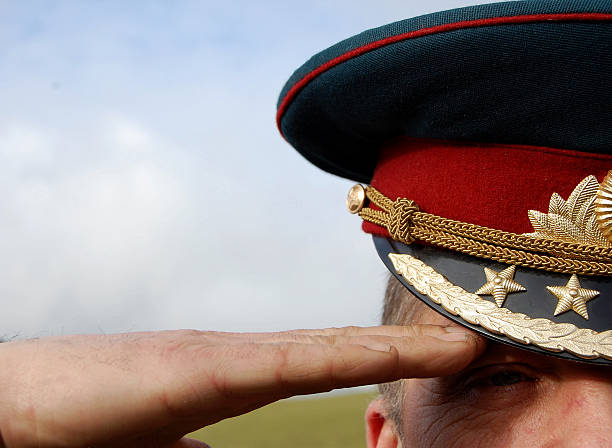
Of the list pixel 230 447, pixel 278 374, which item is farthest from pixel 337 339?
pixel 230 447

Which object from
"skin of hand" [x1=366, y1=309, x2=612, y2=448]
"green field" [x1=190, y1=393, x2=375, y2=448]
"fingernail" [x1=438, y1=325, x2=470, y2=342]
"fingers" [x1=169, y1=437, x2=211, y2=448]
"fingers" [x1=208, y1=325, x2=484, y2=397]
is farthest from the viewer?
"green field" [x1=190, y1=393, x2=375, y2=448]

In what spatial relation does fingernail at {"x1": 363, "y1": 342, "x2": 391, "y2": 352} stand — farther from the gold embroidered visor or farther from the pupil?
the pupil

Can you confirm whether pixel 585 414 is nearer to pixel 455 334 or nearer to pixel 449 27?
pixel 455 334

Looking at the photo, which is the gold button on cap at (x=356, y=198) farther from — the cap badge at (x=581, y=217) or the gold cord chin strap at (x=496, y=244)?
the cap badge at (x=581, y=217)

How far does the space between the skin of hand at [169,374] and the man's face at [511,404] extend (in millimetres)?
434

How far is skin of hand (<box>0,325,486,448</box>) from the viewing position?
1560 mm

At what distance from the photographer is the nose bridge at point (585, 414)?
6.04ft

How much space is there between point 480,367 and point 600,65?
3.07 feet

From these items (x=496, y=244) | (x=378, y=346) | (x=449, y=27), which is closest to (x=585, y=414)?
(x=496, y=244)

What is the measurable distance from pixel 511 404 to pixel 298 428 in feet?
80.5

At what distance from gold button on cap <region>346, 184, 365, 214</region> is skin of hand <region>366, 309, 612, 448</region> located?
1.50ft

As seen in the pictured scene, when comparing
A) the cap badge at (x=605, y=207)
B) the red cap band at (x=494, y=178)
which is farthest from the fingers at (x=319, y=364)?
the cap badge at (x=605, y=207)

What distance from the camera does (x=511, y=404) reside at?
2.08 meters

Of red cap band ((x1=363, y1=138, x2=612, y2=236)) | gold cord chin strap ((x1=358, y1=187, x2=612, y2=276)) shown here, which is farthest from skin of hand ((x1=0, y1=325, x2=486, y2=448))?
red cap band ((x1=363, y1=138, x2=612, y2=236))
